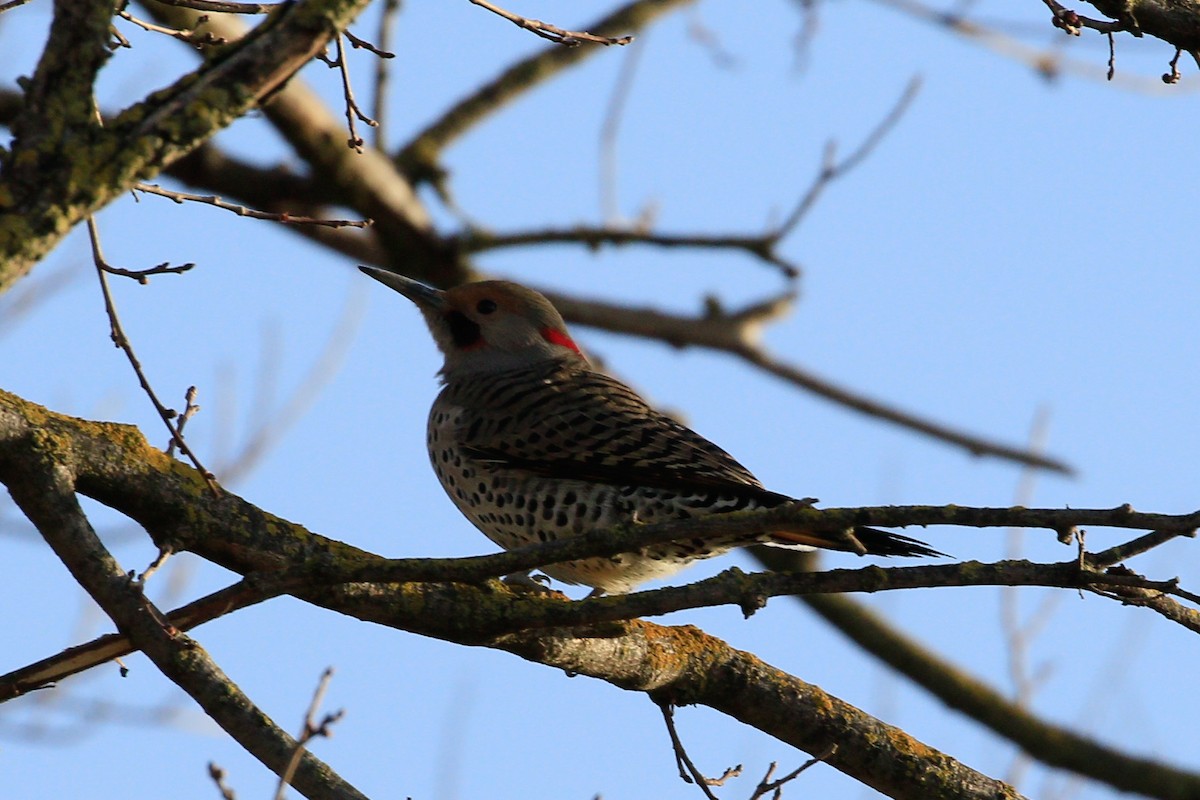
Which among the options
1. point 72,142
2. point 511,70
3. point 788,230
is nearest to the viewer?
point 72,142

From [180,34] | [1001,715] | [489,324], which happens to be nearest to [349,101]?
[180,34]

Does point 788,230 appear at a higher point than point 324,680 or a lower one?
higher

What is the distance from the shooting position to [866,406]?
30.4 feet

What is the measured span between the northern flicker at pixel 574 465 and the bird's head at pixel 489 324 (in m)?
0.02

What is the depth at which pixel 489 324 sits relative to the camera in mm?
7578

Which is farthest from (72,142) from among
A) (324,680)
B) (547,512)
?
(547,512)

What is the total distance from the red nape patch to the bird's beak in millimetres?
532

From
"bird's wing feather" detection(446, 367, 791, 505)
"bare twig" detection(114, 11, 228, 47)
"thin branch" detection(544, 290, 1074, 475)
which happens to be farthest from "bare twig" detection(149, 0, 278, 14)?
"thin branch" detection(544, 290, 1074, 475)

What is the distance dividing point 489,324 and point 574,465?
181 cm

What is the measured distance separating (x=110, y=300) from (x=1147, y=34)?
2653 mm

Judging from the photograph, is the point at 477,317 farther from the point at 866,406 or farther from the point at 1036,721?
the point at 1036,721

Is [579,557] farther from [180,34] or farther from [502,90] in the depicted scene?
[502,90]

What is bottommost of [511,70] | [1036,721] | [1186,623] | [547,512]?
[1186,623]

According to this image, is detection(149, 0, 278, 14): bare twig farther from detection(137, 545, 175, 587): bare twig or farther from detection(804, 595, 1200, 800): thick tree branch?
detection(804, 595, 1200, 800): thick tree branch
